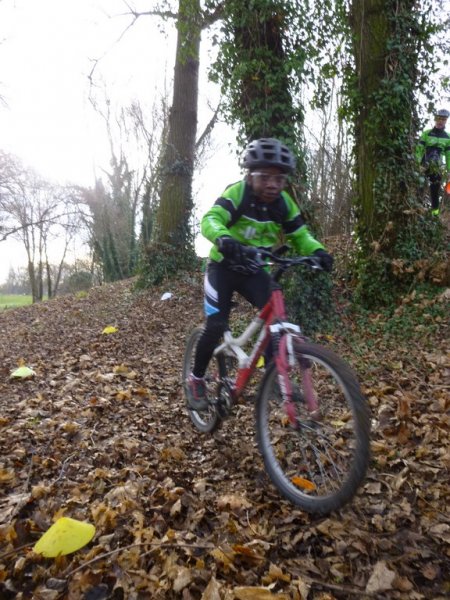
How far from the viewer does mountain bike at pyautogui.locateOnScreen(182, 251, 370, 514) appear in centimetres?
257

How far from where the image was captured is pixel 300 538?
103 inches

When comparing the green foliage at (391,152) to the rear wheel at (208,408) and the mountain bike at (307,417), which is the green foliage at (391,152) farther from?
the mountain bike at (307,417)

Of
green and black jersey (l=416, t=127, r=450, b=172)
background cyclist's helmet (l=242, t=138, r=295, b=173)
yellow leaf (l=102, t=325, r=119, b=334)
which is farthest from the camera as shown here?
yellow leaf (l=102, t=325, r=119, b=334)

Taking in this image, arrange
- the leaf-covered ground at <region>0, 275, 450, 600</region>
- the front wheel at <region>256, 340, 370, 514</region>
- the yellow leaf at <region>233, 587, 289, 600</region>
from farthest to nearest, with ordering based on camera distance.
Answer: the front wheel at <region>256, 340, 370, 514</region> < the leaf-covered ground at <region>0, 275, 450, 600</region> < the yellow leaf at <region>233, 587, 289, 600</region>

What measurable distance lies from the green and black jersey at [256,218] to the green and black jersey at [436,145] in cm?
533

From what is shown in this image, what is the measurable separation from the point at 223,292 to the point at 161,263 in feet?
24.9

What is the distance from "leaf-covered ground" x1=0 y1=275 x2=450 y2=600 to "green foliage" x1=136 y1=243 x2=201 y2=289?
17.5 feet

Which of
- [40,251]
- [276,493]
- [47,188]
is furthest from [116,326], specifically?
[40,251]

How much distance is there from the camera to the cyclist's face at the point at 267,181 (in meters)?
3.48

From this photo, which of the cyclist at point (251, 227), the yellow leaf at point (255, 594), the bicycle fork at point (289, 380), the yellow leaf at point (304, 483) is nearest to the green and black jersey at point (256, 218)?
the cyclist at point (251, 227)

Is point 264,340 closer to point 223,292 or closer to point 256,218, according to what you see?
point 223,292

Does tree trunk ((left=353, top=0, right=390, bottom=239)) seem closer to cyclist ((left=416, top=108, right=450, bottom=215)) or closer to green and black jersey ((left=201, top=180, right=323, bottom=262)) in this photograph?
cyclist ((left=416, top=108, right=450, bottom=215))

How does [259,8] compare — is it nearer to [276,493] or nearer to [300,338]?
[300,338]

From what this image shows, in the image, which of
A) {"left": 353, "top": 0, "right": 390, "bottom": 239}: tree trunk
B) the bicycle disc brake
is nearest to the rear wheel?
the bicycle disc brake
